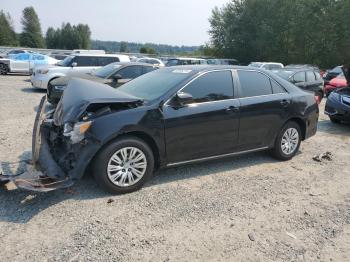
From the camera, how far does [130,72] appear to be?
10.6 metres

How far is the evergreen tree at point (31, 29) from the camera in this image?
3250 inches

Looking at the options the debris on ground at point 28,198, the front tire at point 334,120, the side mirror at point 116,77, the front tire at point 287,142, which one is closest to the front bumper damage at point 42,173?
the debris on ground at point 28,198

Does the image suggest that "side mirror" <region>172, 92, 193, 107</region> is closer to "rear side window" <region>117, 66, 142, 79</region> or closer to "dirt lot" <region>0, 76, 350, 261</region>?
"dirt lot" <region>0, 76, 350, 261</region>

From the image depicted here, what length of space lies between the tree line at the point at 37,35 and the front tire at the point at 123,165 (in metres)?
79.9

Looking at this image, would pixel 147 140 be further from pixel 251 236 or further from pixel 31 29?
pixel 31 29

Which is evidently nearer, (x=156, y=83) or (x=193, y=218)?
(x=193, y=218)

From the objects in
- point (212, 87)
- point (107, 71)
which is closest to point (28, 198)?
point (212, 87)

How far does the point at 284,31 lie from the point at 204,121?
37.3 metres

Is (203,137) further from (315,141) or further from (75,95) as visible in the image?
(315,141)

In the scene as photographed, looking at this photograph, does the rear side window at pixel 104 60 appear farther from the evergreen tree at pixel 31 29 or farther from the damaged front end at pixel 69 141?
the evergreen tree at pixel 31 29

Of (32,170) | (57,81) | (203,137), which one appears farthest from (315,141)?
(57,81)

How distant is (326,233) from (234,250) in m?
1.17

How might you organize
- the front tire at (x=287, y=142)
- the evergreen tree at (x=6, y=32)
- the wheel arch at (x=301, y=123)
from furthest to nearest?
the evergreen tree at (x=6, y=32) < the wheel arch at (x=301, y=123) < the front tire at (x=287, y=142)

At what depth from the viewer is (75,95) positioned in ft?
15.9
